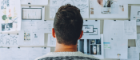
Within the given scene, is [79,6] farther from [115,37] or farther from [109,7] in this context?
[115,37]

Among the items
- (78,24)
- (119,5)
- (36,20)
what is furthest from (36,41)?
(119,5)

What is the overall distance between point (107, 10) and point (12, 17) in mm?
904

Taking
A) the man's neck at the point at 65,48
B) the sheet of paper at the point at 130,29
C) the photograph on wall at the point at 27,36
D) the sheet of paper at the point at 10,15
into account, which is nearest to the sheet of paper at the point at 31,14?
the sheet of paper at the point at 10,15

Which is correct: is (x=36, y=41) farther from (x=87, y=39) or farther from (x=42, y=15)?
(x=87, y=39)

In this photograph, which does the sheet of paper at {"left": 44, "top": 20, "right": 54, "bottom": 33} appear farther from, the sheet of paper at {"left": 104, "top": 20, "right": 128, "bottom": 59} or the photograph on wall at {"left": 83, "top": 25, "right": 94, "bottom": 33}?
the sheet of paper at {"left": 104, "top": 20, "right": 128, "bottom": 59}

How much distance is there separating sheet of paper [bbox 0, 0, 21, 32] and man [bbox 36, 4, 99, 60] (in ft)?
2.03

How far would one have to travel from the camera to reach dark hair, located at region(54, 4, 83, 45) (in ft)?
1.88

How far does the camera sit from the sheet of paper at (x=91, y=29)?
41.5 inches

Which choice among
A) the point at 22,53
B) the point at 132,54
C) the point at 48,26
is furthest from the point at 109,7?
the point at 22,53

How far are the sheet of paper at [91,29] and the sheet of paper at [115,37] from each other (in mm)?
79

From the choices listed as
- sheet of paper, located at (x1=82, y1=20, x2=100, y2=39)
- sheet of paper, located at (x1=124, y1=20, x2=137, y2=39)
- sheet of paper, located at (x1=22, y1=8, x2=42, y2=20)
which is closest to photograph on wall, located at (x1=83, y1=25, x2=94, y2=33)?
sheet of paper, located at (x1=82, y1=20, x2=100, y2=39)

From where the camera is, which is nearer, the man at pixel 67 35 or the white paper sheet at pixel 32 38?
the man at pixel 67 35

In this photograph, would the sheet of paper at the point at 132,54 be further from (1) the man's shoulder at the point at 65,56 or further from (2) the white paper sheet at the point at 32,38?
(2) the white paper sheet at the point at 32,38

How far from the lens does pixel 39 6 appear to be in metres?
1.05
